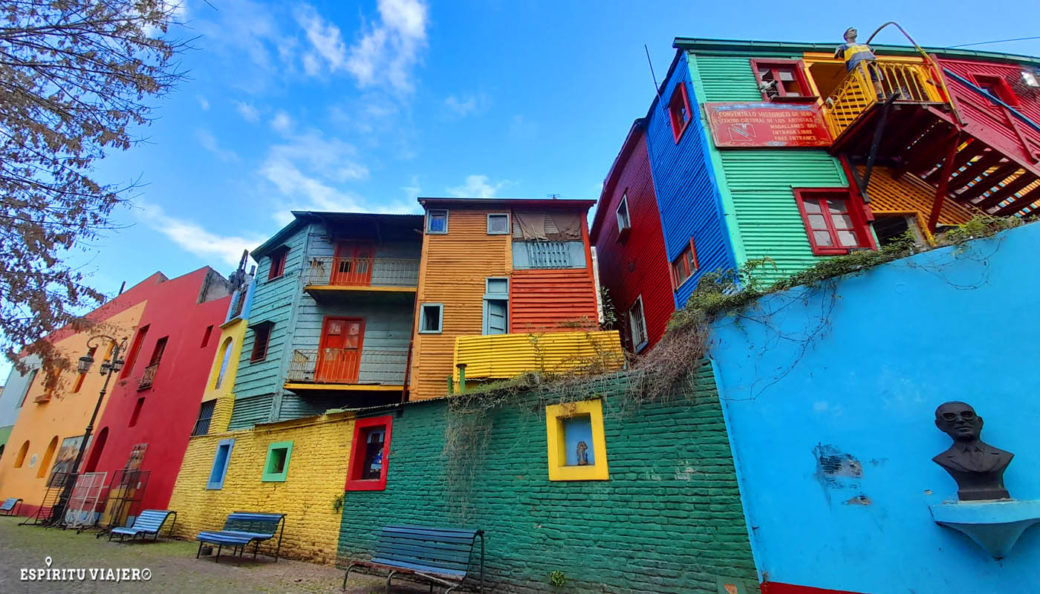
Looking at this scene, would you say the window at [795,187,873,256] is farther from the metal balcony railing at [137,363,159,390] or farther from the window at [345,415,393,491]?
the metal balcony railing at [137,363,159,390]

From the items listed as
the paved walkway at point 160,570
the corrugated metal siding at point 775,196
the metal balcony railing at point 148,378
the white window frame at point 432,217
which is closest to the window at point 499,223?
the white window frame at point 432,217

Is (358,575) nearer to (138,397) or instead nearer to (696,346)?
(696,346)

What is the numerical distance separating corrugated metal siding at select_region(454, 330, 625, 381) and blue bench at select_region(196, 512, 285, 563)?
511cm

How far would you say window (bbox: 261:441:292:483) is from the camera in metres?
10.8

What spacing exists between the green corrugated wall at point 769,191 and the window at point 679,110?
52 cm

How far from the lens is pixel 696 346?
5828mm

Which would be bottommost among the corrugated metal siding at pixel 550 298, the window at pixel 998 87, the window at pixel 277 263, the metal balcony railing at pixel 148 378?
the metal balcony railing at pixel 148 378

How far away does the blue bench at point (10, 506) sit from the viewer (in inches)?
788

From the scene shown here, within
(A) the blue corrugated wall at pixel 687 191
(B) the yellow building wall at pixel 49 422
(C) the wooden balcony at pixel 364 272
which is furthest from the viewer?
(B) the yellow building wall at pixel 49 422

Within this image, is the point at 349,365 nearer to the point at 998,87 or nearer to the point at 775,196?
the point at 775,196

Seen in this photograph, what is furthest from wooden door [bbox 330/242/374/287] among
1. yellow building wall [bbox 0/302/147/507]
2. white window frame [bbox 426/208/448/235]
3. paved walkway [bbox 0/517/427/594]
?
yellow building wall [bbox 0/302/147/507]

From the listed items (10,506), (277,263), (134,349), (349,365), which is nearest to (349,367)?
(349,365)

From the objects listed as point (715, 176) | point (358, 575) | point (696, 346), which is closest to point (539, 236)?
point (715, 176)

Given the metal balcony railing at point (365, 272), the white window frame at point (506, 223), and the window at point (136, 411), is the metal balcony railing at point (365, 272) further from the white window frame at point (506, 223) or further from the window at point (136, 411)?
the window at point (136, 411)
